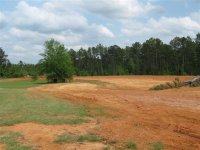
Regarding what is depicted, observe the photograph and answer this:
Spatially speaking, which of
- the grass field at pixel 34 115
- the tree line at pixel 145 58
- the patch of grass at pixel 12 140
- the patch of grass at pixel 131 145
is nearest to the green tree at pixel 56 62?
the tree line at pixel 145 58

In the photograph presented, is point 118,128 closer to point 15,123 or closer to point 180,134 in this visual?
point 180,134

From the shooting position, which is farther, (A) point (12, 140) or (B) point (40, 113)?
(B) point (40, 113)

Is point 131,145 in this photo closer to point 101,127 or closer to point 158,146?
point 158,146

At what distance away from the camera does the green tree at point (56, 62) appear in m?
51.3

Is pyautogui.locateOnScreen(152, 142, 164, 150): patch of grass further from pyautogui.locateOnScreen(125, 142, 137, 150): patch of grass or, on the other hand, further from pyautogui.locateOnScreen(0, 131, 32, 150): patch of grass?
pyautogui.locateOnScreen(0, 131, 32, 150): patch of grass

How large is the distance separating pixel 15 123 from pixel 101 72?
86679 mm

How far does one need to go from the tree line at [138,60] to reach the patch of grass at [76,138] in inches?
2403

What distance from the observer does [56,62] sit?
51.1 m

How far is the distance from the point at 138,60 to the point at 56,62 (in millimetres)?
51690

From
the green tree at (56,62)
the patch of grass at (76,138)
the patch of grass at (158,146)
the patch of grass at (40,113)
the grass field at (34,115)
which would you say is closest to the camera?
the patch of grass at (158,146)

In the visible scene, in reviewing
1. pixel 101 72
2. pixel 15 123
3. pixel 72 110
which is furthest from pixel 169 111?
pixel 101 72

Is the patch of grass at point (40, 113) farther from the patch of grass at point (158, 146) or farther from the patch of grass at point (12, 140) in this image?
the patch of grass at point (158, 146)

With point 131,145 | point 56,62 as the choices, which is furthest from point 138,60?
point 131,145

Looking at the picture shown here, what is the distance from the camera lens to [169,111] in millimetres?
16500
